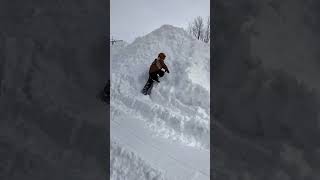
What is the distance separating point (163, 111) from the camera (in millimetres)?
6148

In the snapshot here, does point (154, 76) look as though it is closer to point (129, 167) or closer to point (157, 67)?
point (157, 67)

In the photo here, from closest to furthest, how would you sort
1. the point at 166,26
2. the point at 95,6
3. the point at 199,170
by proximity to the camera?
the point at 95,6, the point at 199,170, the point at 166,26

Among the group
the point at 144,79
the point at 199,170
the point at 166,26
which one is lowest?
the point at 199,170

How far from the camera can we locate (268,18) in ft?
2.95

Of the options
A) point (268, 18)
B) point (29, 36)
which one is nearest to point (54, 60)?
point (29, 36)

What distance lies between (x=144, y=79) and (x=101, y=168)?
21.7 feet

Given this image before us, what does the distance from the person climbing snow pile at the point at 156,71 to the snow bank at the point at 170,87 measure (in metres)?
0.13

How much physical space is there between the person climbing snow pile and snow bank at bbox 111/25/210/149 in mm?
128

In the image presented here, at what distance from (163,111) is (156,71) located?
35.0 inches

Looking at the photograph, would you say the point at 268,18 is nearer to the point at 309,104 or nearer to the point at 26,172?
the point at 309,104

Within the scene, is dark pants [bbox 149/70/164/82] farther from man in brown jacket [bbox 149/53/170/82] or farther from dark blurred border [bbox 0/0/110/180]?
dark blurred border [bbox 0/0/110/180]

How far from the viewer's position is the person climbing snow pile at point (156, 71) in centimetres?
662

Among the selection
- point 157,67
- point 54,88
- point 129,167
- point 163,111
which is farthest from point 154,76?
point 54,88

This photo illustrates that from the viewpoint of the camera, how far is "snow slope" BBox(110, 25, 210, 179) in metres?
4.05
